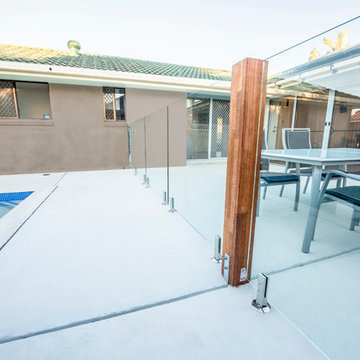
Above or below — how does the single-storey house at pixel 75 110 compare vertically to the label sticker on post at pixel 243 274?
above

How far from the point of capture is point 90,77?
4.46 m

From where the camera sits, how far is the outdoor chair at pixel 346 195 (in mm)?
1369

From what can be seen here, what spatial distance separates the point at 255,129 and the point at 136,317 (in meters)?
1.06

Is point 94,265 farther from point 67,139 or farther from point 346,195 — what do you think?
point 67,139

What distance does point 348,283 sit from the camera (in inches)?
44.0

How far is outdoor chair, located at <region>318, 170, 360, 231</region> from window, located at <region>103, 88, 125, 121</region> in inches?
193

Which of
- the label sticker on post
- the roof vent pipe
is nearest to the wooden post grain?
the label sticker on post

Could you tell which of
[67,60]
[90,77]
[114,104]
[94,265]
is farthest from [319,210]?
[67,60]

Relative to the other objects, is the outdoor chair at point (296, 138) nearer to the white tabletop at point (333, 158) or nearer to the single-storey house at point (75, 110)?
the white tabletop at point (333, 158)

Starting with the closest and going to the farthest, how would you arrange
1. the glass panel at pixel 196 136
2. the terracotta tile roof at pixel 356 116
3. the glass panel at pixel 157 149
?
the terracotta tile roof at pixel 356 116, the glass panel at pixel 196 136, the glass panel at pixel 157 149

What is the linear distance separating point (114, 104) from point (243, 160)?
4994 millimetres

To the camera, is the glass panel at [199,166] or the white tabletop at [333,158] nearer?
the white tabletop at [333,158]

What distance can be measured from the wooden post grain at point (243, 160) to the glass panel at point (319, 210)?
0.28ft

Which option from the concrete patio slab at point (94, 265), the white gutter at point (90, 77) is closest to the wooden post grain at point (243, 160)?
the concrete patio slab at point (94, 265)
